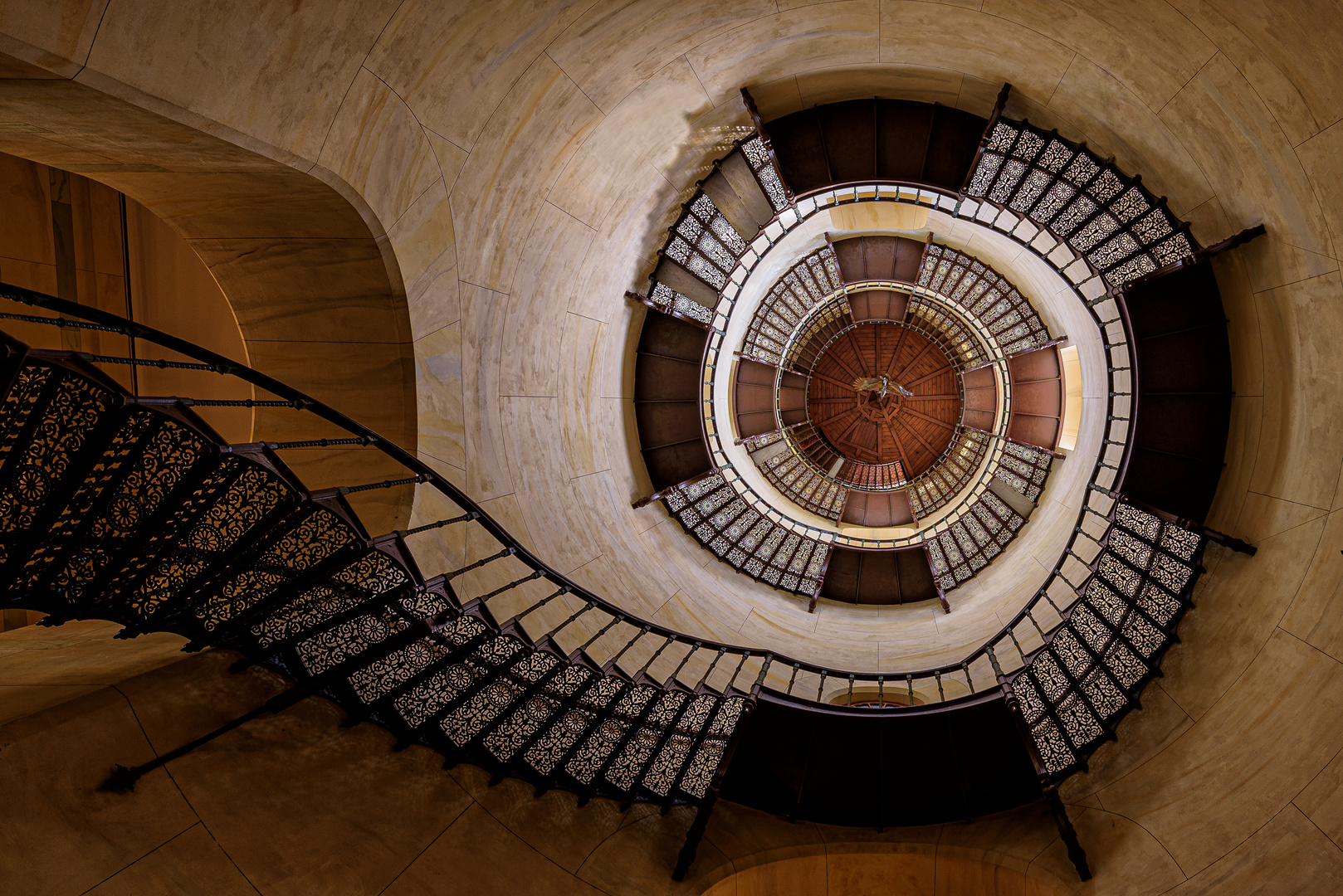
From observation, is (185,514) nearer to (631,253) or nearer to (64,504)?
(64,504)

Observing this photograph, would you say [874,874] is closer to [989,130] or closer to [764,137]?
[989,130]

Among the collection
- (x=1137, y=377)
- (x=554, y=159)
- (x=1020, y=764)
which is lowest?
(x=1020, y=764)

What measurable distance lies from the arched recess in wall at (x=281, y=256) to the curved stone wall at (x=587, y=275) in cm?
27

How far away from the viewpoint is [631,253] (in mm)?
8430

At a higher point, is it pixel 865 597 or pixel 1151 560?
pixel 1151 560

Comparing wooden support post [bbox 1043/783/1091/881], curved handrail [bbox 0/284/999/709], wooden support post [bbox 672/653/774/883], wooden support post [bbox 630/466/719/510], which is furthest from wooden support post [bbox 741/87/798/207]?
wooden support post [bbox 1043/783/1091/881]

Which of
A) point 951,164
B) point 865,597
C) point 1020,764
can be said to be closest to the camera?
point 1020,764

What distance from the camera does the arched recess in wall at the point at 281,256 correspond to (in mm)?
3619

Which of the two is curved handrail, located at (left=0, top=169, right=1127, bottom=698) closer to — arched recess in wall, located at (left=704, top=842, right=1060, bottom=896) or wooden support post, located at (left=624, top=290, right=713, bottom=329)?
arched recess in wall, located at (left=704, top=842, right=1060, bottom=896)

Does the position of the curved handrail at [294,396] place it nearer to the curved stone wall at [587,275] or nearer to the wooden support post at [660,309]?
the curved stone wall at [587,275]

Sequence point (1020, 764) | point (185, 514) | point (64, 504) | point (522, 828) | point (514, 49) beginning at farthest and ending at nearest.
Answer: point (1020, 764)
point (522, 828)
point (514, 49)
point (185, 514)
point (64, 504)

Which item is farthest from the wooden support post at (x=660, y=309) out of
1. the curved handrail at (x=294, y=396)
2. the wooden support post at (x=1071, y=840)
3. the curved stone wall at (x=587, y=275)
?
the wooden support post at (x=1071, y=840)

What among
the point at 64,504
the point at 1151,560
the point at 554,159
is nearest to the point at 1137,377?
the point at 1151,560

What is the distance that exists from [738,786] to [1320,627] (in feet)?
16.4
